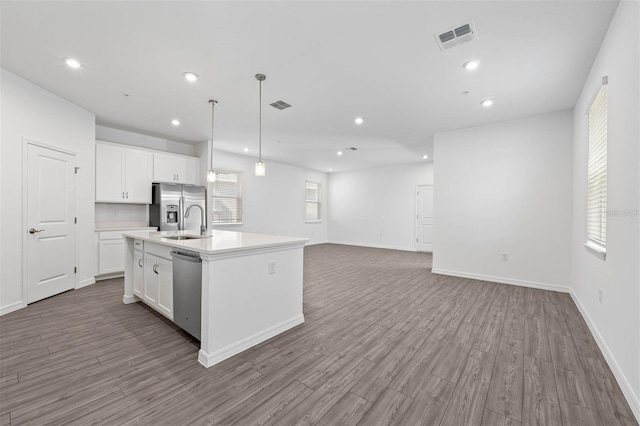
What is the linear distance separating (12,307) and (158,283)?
1.93m

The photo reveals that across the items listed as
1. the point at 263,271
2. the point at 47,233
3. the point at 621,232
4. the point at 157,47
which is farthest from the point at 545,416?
the point at 47,233

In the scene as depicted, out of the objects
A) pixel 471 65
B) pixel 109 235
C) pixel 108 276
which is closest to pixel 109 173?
pixel 109 235

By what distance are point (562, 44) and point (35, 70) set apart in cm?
554

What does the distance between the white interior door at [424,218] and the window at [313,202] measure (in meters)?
3.58

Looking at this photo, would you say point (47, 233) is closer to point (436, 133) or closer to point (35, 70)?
point (35, 70)

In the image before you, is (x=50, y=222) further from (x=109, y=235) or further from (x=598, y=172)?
(x=598, y=172)

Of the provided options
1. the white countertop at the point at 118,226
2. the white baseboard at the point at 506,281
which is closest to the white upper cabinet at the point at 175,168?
the white countertop at the point at 118,226

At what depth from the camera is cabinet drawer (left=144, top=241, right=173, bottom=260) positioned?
2.67m

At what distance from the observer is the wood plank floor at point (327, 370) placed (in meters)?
1.60

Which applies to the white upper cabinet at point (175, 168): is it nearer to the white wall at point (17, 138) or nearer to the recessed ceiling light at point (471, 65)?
the white wall at point (17, 138)

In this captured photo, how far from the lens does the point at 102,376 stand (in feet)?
6.35

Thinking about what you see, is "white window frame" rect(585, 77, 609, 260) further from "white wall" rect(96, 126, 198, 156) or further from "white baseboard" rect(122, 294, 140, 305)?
"white wall" rect(96, 126, 198, 156)

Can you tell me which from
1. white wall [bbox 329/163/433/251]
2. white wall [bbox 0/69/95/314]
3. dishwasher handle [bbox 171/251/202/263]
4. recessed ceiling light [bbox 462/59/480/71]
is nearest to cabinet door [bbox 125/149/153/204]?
white wall [bbox 0/69/95/314]

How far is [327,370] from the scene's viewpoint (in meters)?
2.03
